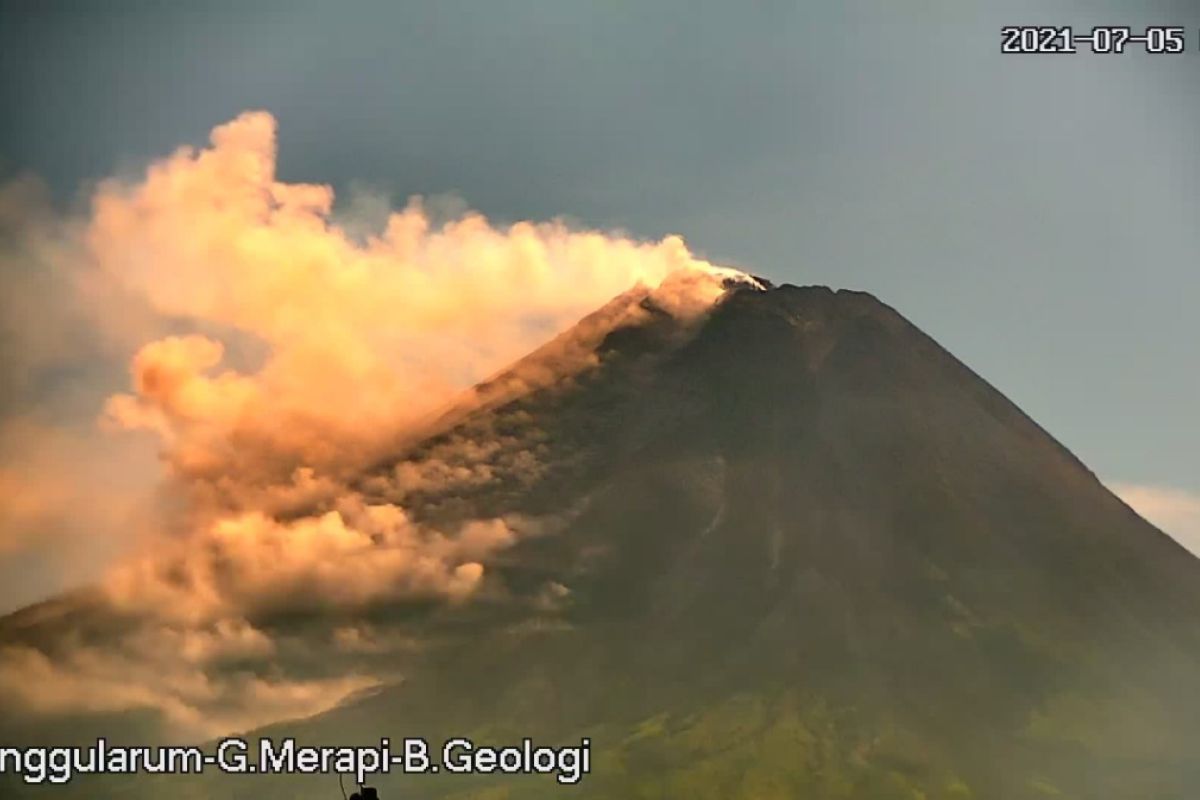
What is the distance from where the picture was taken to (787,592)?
53.3m

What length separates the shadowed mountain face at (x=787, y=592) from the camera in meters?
45.9

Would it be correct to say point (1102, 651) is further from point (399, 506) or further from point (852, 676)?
point (399, 506)

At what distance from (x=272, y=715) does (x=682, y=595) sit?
16.5 meters

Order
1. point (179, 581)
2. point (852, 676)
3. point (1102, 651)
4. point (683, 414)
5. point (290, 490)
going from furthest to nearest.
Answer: point (683, 414) < point (1102, 651) < point (852, 676) < point (290, 490) < point (179, 581)

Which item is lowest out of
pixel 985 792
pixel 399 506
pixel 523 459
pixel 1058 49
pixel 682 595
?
pixel 985 792

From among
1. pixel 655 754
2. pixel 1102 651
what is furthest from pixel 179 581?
pixel 1102 651

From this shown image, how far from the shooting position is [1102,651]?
183ft
